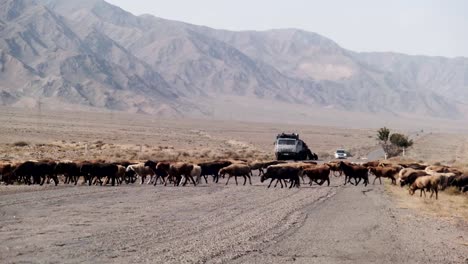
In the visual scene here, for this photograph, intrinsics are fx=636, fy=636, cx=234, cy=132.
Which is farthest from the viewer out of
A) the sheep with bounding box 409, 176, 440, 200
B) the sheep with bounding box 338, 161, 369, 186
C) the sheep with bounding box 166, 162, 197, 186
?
the sheep with bounding box 338, 161, 369, 186

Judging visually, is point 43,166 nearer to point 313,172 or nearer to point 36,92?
point 313,172

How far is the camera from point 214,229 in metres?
16.6

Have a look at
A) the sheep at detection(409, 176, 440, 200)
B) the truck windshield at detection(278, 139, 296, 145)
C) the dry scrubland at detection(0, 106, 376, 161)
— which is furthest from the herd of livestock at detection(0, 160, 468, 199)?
the truck windshield at detection(278, 139, 296, 145)

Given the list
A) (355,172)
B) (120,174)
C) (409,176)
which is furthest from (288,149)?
(120,174)

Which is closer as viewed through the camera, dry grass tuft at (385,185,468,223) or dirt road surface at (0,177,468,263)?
dirt road surface at (0,177,468,263)

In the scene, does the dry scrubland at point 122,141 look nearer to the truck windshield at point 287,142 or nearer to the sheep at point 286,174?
the truck windshield at point 287,142

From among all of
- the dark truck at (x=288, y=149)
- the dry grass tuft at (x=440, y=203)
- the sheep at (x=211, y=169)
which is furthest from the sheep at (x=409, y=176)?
the dark truck at (x=288, y=149)

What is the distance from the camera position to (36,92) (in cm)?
17762

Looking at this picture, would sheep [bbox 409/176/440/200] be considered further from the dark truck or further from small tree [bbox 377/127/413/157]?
small tree [bbox 377/127/413/157]

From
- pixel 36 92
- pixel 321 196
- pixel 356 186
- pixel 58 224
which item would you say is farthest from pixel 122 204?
pixel 36 92

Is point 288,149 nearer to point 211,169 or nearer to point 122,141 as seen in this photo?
point 211,169

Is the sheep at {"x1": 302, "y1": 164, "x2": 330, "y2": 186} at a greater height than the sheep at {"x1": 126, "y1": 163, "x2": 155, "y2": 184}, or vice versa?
the sheep at {"x1": 302, "y1": 164, "x2": 330, "y2": 186}

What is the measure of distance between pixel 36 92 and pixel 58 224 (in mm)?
169125

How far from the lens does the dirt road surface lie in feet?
44.2
